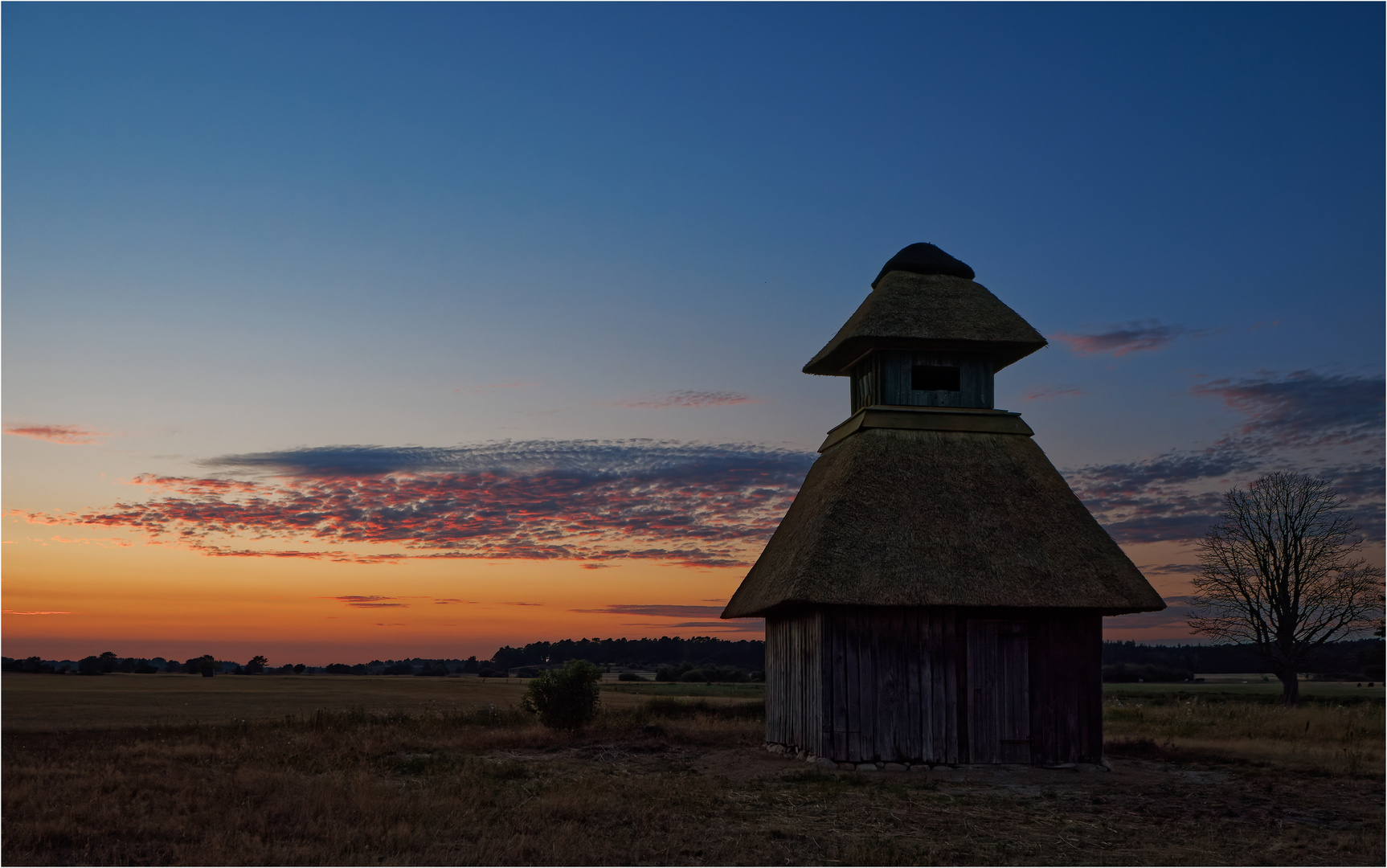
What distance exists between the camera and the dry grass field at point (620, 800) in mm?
12047

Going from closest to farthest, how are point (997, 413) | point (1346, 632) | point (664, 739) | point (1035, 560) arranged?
point (1035, 560) < point (997, 413) < point (664, 739) < point (1346, 632)

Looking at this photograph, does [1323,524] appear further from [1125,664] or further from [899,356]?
[1125,664]

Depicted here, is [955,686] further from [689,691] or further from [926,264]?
[689,691]

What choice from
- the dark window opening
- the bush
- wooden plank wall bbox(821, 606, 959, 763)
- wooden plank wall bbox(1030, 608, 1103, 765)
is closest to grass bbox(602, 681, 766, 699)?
the bush

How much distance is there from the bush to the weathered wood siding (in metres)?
9.90

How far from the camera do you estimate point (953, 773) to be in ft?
64.6

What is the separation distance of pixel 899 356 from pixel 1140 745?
11.5 meters

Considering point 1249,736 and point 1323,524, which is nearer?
point 1249,736

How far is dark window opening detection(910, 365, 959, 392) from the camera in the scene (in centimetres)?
2508

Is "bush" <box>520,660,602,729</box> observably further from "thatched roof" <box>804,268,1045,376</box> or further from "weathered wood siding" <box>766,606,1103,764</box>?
"thatched roof" <box>804,268,1045,376</box>

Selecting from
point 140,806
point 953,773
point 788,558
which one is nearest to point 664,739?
point 788,558

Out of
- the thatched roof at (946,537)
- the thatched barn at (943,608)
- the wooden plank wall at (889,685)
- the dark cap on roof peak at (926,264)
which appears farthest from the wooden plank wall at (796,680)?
the dark cap on roof peak at (926,264)

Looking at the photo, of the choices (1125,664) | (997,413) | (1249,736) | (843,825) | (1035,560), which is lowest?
(1125,664)

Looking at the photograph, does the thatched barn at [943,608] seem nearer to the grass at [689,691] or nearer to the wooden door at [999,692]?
Answer: the wooden door at [999,692]
